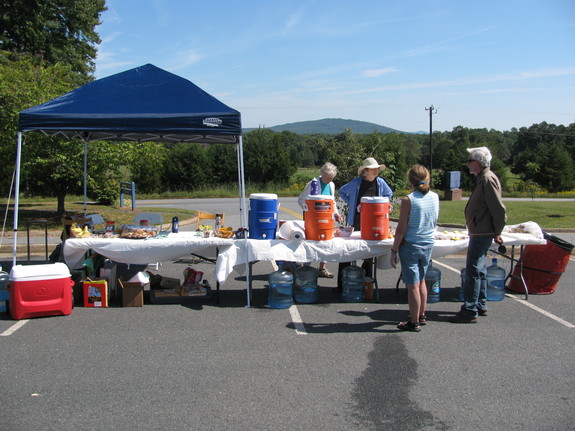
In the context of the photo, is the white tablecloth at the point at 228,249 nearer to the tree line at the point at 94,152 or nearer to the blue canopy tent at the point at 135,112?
the blue canopy tent at the point at 135,112

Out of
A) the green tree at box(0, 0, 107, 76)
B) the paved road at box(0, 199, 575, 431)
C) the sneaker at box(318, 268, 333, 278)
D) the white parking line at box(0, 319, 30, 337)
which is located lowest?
the paved road at box(0, 199, 575, 431)

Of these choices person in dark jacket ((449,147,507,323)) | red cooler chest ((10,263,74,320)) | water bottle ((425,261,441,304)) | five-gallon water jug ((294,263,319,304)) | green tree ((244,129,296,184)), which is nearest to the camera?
person in dark jacket ((449,147,507,323))

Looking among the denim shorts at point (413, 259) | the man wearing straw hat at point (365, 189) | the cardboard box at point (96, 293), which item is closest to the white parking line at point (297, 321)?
the man wearing straw hat at point (365, 189)

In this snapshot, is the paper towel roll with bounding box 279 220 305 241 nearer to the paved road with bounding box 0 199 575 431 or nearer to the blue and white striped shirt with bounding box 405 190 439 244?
the paved road with bounding box 0 199 575 431

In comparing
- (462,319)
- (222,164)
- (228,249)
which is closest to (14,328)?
(228,249)

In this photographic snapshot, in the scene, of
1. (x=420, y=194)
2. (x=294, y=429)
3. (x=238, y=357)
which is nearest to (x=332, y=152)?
(x=420, y=194)

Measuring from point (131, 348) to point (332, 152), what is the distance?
884cm

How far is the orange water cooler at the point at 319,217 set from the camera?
19.7ft

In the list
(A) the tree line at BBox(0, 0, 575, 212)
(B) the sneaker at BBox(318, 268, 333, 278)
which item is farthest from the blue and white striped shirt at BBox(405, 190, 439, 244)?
(A) the tree line at BBox(0, 0, 575, 212)

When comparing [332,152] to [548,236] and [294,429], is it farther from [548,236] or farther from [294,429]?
[294,429]

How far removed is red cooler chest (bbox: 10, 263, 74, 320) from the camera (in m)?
5.58

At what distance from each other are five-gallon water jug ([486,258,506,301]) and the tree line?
621 centimetres

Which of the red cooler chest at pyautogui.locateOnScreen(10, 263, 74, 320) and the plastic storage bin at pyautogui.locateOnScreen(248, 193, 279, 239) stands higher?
the plastic storage bin at pyautogui.locateOnScreen(248, 193, 279, 239)

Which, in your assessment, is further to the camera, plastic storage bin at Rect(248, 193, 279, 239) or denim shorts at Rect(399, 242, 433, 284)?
plastic storage bin at Rect(248, 193, 279, 239)
